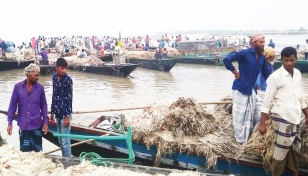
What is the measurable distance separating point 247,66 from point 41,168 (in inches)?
118

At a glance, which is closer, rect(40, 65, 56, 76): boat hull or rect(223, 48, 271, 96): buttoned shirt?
rect(223, 48, 271, 96): buttoned shirt

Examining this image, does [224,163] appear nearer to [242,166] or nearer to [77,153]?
[242,166]

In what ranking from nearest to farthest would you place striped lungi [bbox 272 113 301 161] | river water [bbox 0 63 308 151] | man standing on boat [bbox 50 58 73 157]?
1. striped lungi [bbox 272 113 301 161]
2. man standing on boat [bbox 50 58 73 157]
3. river water [bbox 0 63 308 151]

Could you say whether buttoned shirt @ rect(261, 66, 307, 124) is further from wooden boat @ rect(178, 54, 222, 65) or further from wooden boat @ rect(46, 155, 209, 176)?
wooden boat @ rect(178, 54, 222, 65)

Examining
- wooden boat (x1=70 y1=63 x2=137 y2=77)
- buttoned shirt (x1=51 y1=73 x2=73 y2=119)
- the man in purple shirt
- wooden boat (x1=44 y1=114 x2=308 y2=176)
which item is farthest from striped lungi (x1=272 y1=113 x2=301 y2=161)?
wooden boat (x1=70 y1=63 x2=137 y2=77)

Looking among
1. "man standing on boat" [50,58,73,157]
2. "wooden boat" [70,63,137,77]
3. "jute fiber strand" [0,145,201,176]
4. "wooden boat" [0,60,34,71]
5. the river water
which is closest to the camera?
"jute fiber strand" [0,145,201,176]

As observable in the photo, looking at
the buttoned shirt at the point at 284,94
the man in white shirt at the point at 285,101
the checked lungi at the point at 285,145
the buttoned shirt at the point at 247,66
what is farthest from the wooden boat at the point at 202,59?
the buttoned shirt at the point at 284,94

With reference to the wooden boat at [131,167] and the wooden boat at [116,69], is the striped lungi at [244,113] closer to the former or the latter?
the wooden boat at [131,167]

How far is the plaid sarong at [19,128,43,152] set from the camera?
196 inches

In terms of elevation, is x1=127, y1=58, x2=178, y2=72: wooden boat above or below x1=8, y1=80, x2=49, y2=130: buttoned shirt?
below

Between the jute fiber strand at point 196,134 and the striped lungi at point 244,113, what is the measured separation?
112mm

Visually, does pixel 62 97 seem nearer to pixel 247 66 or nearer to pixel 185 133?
pixel 185 133

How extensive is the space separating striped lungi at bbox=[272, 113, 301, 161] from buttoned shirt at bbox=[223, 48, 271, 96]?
0.82 m

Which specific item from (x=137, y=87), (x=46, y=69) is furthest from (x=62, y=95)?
(x=46, y=69)
